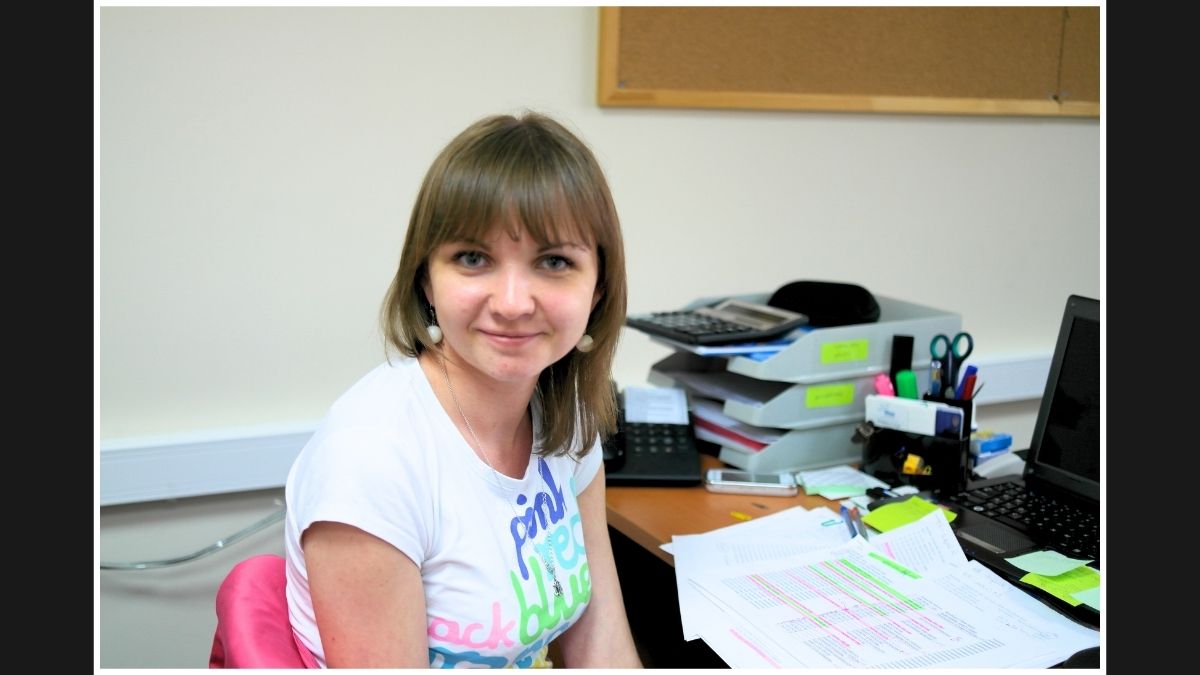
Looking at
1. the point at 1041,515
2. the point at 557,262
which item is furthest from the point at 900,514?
the point at 557,262

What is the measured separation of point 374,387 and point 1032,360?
2133 mm

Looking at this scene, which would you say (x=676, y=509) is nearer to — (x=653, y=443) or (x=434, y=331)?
(x=653, y=443)

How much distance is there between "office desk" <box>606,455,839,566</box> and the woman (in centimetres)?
25

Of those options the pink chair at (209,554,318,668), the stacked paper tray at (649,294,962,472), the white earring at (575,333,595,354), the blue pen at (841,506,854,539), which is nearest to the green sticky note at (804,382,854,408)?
the stacked paper tray at (649,294,962,472)

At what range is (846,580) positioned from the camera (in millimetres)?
1262

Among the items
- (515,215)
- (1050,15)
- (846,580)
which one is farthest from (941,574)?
(1050,15)

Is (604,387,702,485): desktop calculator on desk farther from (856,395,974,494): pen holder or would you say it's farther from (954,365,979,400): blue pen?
(954,365,979,400): blue pen

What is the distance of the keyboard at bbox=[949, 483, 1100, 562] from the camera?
130 cm

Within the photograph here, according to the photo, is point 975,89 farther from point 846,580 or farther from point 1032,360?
point 846,580

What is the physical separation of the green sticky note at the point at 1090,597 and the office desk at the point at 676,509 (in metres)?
0.40

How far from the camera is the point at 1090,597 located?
1.16 metres

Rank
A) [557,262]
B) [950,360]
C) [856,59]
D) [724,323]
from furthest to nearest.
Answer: [856,59] < [724,323] < [950,360] < [557,262]

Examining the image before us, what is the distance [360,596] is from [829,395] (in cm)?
93
